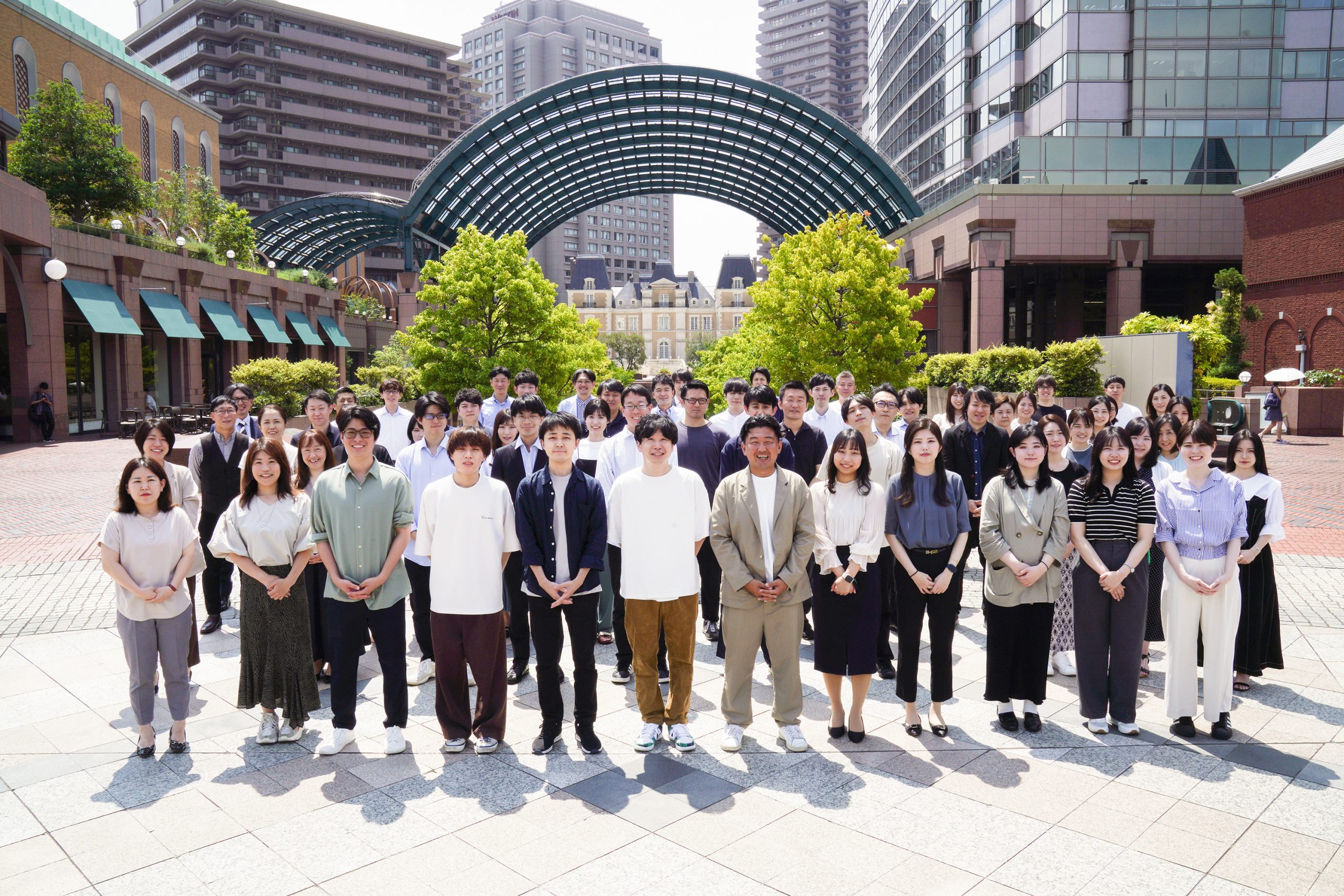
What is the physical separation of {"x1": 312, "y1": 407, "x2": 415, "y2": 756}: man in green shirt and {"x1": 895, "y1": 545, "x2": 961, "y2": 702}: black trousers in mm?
3017

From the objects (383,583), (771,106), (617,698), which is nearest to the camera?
(383,583)

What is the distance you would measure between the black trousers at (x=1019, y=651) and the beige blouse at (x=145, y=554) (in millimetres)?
4926

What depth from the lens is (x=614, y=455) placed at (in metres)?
6.90

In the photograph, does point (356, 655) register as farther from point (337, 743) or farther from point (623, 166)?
point (623, 166)

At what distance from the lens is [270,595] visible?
4980mm

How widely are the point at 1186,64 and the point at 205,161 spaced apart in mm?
49807

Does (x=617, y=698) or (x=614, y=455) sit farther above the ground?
(x=614, y=455)

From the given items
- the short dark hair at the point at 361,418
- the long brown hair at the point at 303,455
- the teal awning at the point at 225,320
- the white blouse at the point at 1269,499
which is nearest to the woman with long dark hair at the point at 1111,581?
the white blouse at the point at 1269,499

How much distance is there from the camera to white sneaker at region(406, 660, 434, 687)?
6.22m

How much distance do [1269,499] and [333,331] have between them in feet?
153

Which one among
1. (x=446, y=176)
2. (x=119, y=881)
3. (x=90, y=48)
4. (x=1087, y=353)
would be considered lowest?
(x=119, y=881)

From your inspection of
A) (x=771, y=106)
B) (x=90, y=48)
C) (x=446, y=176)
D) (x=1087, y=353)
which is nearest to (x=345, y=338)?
(x=446, y=176)

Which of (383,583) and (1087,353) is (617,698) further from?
(1087,353)

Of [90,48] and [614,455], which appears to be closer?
[614,455]
